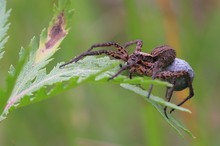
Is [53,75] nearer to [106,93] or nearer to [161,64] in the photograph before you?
[161,64]

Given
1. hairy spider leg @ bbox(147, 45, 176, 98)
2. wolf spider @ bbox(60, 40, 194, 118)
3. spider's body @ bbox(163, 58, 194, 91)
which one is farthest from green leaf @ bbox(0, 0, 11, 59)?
spider's body @ bbox(163, 58, 194, 91)

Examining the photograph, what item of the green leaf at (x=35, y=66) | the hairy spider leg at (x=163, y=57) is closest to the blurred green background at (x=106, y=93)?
the hairy spider leg at (x=163, y=57)

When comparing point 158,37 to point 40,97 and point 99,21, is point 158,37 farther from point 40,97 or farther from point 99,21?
point 40,97

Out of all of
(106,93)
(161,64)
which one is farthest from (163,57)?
(106,93)

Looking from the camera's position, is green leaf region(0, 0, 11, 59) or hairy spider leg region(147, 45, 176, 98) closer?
green leaf region(0, 0, 11, 59)

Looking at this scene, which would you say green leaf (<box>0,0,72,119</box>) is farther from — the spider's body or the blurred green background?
→ the blurred green background

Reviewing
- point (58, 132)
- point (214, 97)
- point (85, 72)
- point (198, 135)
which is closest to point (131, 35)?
point (198, 135)

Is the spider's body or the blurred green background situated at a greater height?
the spider's body

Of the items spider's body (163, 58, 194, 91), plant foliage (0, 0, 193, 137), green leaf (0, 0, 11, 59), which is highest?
green leaf (0, 0, 11, 59)
